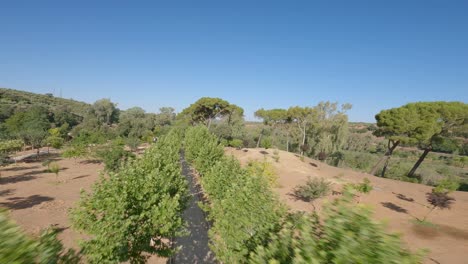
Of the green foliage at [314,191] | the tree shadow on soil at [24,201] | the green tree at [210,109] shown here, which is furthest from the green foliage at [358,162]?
the tree shadow on soil at [24,201]

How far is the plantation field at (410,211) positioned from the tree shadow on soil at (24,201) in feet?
46.3

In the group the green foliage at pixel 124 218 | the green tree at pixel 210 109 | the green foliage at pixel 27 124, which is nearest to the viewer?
the green foliage at pixel 124 218

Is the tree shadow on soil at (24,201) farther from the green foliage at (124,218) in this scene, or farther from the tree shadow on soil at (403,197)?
the tree shadow on soil at (403,197)

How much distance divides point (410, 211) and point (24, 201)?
90.0 feet

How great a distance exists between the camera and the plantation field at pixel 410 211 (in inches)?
424

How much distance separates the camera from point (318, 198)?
58.3 feet

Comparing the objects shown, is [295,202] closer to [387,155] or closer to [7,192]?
[387,155]

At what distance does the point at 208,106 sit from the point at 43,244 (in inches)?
1813

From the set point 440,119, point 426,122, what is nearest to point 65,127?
point 426,122

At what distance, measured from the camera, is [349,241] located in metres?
2.56

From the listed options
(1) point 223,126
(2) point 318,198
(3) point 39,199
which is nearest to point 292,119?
(1) point 223,126

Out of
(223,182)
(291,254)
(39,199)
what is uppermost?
(291,254)

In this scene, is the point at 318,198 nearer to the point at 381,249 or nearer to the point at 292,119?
the point at 381,249

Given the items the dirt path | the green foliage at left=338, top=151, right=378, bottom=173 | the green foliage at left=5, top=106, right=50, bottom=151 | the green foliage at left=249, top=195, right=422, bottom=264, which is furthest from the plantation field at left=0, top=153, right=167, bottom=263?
the green foliage at left=338, top=151, right=378, bottom=173
